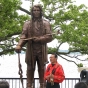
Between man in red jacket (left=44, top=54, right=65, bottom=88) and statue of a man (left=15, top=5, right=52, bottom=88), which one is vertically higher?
statue of a man (left=15, top=5, right=52, bottom=88)

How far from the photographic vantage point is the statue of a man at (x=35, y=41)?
918 centimetres

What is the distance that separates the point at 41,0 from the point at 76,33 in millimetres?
2692

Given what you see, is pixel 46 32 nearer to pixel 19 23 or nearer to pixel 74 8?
pixel 19 23

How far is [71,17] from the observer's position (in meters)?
16.9

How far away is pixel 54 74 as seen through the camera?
9.60 meters

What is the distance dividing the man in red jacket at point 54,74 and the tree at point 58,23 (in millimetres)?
5712

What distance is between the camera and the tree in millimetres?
16123

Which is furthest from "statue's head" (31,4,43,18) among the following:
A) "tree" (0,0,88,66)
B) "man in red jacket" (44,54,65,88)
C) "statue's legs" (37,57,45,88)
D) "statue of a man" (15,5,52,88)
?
"tree" (0,0,88,66)

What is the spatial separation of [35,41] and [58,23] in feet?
28.4

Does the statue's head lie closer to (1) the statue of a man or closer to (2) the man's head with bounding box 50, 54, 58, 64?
(1) the statue of a man

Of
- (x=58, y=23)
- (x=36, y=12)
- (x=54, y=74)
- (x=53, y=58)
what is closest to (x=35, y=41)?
(x=36, y=12)

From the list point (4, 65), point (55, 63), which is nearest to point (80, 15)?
point (55, 63)

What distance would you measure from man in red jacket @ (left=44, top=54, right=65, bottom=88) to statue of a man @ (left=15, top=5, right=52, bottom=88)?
1.04ft

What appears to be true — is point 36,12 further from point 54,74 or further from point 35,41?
point 54,74
